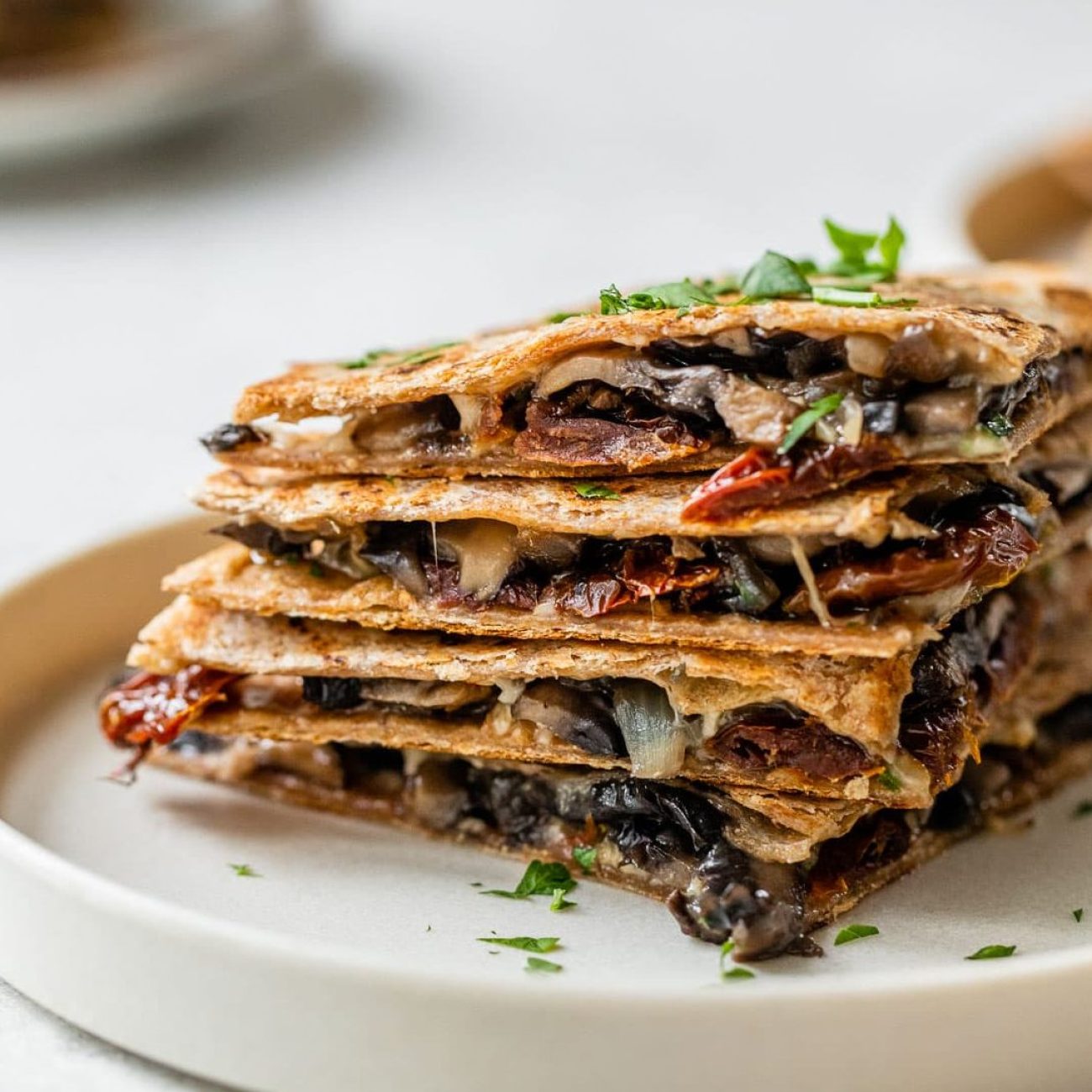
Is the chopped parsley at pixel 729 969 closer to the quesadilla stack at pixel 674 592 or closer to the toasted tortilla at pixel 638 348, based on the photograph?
the quesadilla stack at pixel 674 592

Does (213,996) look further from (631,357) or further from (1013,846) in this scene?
(1013,846)

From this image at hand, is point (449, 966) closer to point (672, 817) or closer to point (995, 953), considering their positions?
point (672, 817)

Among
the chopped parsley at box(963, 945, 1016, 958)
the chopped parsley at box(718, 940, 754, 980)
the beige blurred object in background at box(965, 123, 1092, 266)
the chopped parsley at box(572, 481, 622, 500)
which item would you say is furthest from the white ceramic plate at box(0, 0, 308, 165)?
the chopped parsley at box(963, 945, 1016, 958)

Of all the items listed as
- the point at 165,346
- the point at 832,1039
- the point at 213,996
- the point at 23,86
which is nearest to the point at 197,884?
the point at 213,996

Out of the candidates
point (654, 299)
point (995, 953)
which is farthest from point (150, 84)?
point (995, 953)

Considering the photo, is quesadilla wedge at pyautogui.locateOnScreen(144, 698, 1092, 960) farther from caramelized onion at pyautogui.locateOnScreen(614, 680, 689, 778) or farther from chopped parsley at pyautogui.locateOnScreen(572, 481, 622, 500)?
chopped parsley at pyautogui.locateOnScreen(572, 481, 622, 500)

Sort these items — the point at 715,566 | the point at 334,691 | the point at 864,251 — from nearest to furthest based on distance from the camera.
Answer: the point at 715,566, the point at 334,691, the point at 864,251
